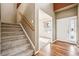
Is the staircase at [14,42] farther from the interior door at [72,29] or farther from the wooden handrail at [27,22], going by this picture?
the interior door at [72,29]

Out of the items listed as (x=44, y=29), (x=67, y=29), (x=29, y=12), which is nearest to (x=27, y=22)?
(x=29, y=12)

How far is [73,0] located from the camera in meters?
1.93

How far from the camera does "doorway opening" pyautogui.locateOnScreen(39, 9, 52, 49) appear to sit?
194cm

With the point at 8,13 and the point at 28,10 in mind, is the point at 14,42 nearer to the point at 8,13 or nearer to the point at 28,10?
Answer: the point at 8,13

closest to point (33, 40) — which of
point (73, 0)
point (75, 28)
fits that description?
point (75, 28)

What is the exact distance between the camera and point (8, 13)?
73.7 inches

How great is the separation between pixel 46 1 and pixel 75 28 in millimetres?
692

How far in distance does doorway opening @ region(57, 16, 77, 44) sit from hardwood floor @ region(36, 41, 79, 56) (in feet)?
0.31

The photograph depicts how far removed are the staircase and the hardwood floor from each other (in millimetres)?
246

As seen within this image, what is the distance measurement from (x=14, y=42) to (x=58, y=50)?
77 cm

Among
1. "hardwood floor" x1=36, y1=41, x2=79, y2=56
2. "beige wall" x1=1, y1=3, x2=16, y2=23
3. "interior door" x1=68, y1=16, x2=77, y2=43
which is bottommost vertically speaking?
"hardwood floor" x1=36, y1=41, x2=79, y2=56

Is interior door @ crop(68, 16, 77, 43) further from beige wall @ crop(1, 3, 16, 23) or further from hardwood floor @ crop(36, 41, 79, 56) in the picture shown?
Result: beige wall @ crop(1, 3, 16, 23)

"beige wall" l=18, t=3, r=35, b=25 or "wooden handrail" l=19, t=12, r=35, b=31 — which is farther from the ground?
"beige wall" l=18, t=3, r=35, b=25

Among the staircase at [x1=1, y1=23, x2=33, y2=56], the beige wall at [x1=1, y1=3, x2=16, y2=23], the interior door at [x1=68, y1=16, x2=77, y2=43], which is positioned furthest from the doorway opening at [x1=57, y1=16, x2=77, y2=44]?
the beige wall at [x1=1, y1=3, x2=16, y2=23]
